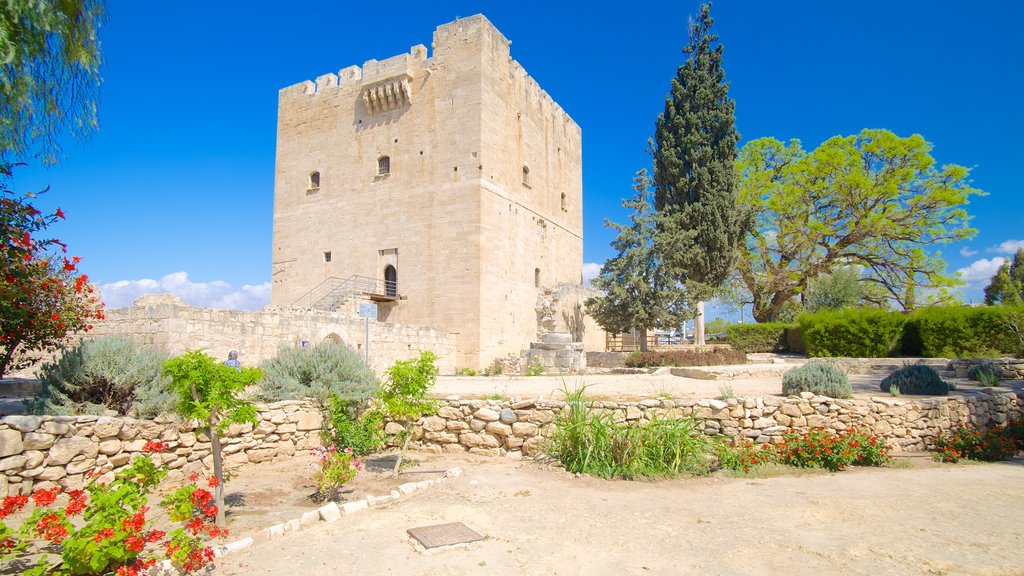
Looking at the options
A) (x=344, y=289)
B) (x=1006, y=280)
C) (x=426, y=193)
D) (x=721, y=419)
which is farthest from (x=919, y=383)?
(x=1006, y=280)

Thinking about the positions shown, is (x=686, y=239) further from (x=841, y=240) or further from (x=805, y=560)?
(x=805, y=560)

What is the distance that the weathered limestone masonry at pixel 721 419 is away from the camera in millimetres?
7938

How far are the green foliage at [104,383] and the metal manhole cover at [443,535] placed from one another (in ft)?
11.8

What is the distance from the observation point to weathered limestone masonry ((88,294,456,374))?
1202 centimetres

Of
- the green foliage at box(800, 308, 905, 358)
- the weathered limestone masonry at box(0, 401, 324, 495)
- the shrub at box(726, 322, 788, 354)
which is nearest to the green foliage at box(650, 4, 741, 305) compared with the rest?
the shrub at box(726, 322, 788, 354)

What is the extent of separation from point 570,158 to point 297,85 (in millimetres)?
13752

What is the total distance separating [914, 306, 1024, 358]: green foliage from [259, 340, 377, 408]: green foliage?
18951 millimetres

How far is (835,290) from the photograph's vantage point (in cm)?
2950

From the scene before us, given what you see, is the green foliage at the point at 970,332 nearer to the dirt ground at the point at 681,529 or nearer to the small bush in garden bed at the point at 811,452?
the small bush in garden bed at the point at 811,452

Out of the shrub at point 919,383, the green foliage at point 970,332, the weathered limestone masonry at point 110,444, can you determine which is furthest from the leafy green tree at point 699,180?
the weathered limestone masonry at point 110,444

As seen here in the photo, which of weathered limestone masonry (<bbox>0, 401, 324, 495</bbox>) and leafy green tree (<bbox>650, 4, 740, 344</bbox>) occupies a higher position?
leafy green tree (<bbox>650, 4, 740, 344</bbox>)

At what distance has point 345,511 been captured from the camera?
17.5 ft

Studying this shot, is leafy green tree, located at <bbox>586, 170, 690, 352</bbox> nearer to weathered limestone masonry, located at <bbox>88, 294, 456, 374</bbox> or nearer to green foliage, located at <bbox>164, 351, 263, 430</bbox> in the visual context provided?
weathered limestone masonry, located at <bbox>88, 294, 456, 374</bbox>

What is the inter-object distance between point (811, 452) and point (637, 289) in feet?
54.2
